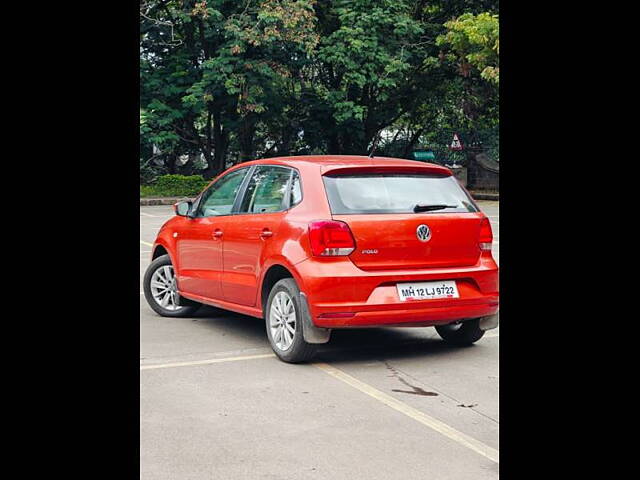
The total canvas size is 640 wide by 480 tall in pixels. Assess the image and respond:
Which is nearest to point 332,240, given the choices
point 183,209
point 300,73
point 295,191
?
point 295,191

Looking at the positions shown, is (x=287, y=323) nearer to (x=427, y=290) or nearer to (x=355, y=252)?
(x=355, y=252)

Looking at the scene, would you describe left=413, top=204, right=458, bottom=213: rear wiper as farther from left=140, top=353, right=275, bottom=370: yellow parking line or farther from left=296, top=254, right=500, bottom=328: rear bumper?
left=140, top=353, right=275, bottom=370: yellow parking line

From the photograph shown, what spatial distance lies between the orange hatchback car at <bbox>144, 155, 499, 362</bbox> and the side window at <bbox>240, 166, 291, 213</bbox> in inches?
0.5

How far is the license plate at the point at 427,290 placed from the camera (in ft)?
20.6

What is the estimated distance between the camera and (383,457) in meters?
4.27

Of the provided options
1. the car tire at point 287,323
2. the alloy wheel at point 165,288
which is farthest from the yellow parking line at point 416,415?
the alloy wheel at point 165,288

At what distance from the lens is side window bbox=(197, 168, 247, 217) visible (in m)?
7.67

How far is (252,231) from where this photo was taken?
23.0 feet

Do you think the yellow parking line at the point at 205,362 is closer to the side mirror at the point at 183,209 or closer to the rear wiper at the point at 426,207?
the rear wiper at the point at 426,207

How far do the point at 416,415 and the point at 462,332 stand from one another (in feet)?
A: 7.37
